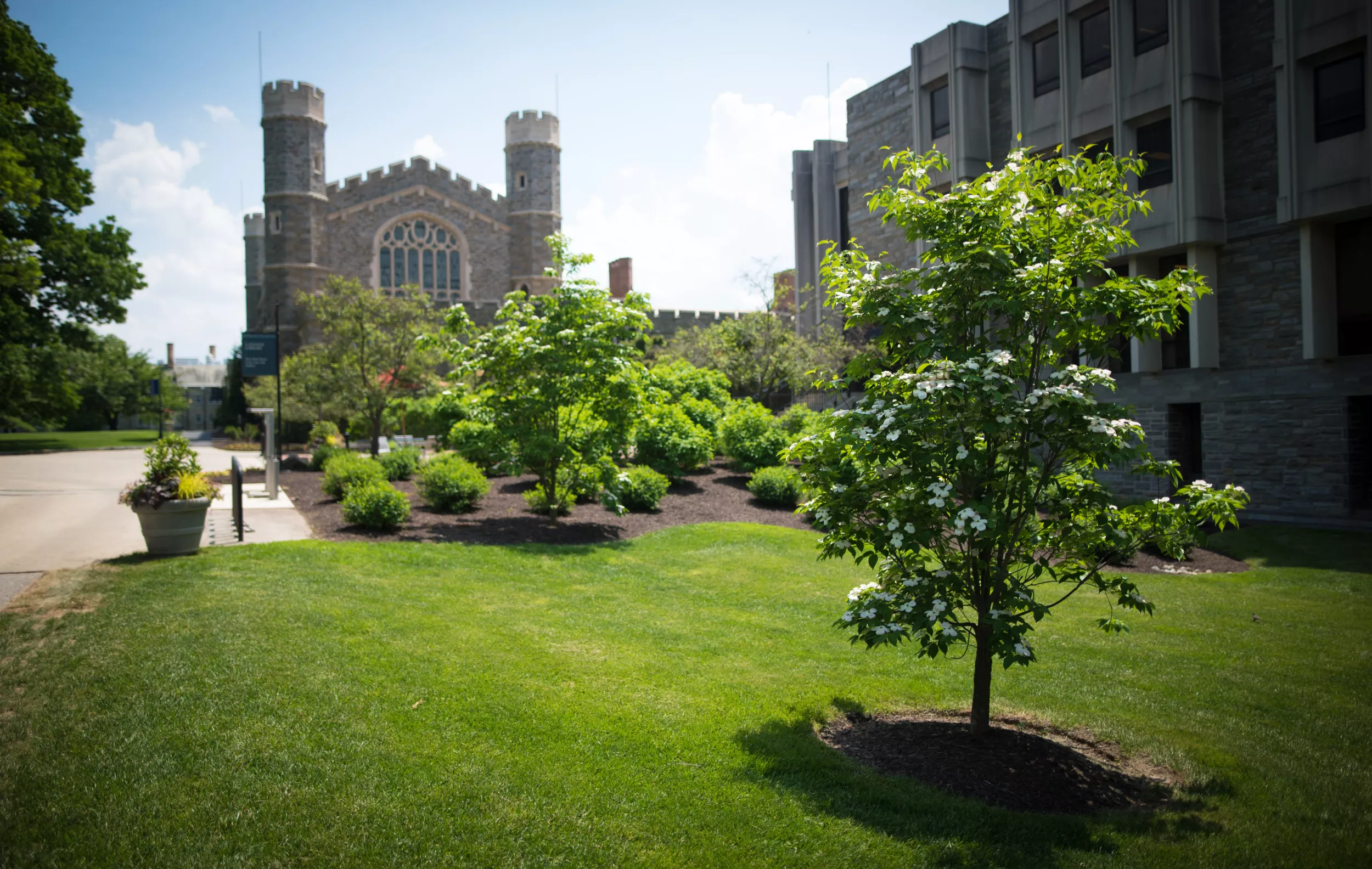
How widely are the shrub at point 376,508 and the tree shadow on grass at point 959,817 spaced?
8.78 m

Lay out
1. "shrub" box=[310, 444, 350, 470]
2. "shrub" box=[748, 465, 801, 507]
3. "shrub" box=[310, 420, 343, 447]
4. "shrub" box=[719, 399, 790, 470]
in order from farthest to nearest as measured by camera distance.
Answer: "shrub" box=[310, 420, 343, 447] → "shrub" box=[310, 444, 350, 470] → "shrub" box=[719, 399, 790, 470] → "shrub" box=[748, 465, 801, 507]

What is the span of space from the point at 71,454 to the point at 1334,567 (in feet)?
118

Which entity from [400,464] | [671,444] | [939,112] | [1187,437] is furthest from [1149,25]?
[400,464]

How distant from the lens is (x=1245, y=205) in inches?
583

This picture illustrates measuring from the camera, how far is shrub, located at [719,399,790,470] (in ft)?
59.2

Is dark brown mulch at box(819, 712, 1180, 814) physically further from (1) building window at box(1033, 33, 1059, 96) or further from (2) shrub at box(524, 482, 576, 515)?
(1) building window at box(1033, 33, 1059, 96)

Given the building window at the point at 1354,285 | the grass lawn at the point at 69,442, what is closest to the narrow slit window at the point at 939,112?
the building window at the point at 1354,285

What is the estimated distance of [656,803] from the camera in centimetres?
402

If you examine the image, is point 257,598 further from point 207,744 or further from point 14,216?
point 14,216

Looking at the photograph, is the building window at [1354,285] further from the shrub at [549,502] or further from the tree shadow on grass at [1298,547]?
the shrub at [549,502]

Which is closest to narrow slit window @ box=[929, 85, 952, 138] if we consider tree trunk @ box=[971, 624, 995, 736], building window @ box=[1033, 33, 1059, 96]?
building window @ box=[1033, 33, 1059, 96]

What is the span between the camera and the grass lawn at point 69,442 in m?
32.4

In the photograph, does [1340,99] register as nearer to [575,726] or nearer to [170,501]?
[575,726]

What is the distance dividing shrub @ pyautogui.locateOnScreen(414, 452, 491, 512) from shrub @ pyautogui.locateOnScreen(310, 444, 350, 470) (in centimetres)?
754
